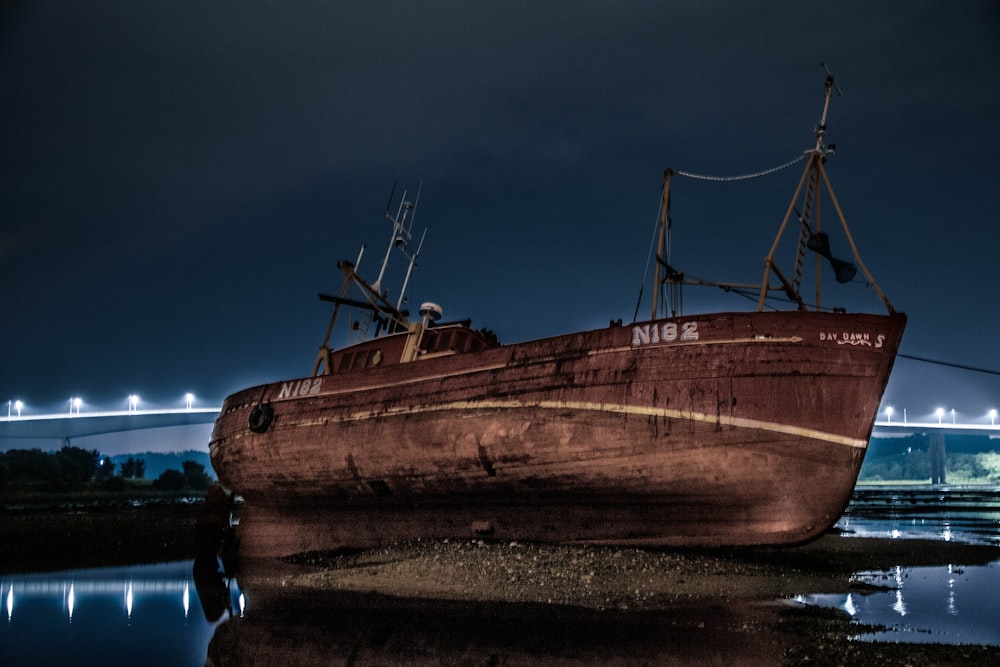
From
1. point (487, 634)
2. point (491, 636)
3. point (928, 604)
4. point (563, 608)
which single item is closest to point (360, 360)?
point (563, 608)

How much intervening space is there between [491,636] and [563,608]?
194cm

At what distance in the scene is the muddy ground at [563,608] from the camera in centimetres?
848

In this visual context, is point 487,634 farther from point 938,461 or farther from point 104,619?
point 938,461

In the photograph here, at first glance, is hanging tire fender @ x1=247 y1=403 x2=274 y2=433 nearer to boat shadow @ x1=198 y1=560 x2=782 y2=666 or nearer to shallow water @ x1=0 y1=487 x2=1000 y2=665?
shallow water @ x1=0 y1=487 x2=1000 y2=665

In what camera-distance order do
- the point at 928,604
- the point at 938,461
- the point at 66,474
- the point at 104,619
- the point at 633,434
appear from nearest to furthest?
the point at 928,604 → the point at 104,619 → the point at 633,434 → the point at 66,474 → the point at 938,461

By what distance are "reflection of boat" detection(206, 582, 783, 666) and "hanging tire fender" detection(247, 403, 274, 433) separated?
1063 centimetres

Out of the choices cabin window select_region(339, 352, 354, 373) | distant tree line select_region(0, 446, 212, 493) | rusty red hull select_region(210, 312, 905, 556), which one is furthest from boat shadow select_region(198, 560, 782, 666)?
distant tree line select_region(0, 446, 212, 493)

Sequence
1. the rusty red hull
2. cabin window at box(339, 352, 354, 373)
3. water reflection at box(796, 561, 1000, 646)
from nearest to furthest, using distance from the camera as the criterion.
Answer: water reflection at box(796, 561, 1000, 646) → the rusty red hull → cabin window at box(339, 352, 354, 373)

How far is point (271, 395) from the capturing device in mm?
22703

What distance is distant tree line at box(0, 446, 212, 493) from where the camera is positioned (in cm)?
7812

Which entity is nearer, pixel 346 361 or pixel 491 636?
pixel 491 636

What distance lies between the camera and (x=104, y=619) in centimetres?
1323

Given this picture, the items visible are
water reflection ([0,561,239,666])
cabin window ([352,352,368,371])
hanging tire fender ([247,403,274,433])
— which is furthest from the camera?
hanging tire fender ([247,403,274,433])

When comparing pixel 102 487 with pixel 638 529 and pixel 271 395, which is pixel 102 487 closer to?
pixel 271 395
